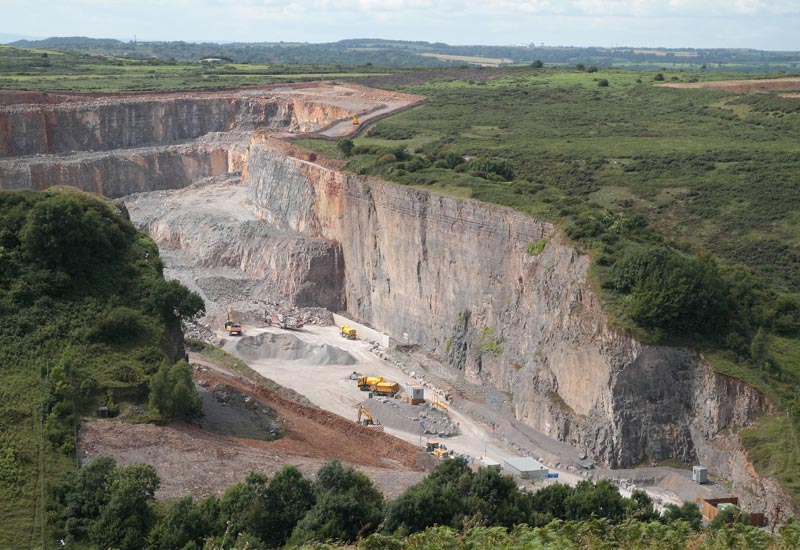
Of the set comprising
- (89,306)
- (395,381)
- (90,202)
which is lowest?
(395,381)

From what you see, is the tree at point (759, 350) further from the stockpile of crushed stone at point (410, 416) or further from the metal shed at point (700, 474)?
the stockpile of crushed stone at point (410, 416)

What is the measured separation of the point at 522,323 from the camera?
168 ft

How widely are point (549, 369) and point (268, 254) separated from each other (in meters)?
32.1

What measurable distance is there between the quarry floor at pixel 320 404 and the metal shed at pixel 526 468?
2.90ft

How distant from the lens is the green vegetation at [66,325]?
3391 cm

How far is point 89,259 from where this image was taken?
149 ft

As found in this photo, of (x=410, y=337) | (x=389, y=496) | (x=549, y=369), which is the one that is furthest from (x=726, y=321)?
(x=410, y=337)

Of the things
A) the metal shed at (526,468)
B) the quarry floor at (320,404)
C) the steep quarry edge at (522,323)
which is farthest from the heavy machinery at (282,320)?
the metal shed at (526,468)

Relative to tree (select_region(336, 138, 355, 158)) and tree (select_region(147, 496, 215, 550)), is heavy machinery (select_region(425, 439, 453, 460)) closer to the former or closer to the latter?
tree (select_region(147, 496, 215, 550))

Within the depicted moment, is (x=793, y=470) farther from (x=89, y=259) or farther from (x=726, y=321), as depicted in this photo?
(x=89, y=259)

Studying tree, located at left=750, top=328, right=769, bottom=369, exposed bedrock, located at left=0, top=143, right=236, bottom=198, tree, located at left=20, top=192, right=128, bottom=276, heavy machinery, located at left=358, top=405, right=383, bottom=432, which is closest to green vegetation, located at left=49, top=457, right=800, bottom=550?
tree, located at left=750, top=328, right=769, bottom=369

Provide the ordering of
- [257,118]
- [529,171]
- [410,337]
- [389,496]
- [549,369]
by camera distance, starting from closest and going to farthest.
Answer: [389,496] → [549,369] → [410,337] → [529,171] → [257,118]

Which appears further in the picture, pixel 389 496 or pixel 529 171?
pixel 529 171

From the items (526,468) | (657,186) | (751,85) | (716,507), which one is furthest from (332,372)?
(751,85)
